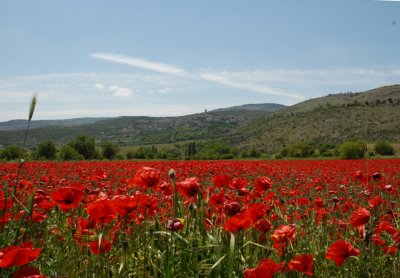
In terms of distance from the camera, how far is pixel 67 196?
2.35m

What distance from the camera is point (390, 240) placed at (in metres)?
3.89

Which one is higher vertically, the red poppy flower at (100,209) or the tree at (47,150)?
the red poppy flower at (100,209)

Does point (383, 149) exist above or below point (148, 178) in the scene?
below

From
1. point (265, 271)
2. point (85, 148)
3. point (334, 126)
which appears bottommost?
point (85, 148)

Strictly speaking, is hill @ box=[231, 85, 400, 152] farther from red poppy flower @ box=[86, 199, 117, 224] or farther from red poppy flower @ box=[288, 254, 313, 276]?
red poppy flower @ box=[86, 199, 117, 224]

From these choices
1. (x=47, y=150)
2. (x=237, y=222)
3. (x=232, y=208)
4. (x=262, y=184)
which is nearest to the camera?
(x=237, y=222)

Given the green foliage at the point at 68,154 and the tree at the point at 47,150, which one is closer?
the green foliage at the point at 68,154

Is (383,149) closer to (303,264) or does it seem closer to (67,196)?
(303,264)

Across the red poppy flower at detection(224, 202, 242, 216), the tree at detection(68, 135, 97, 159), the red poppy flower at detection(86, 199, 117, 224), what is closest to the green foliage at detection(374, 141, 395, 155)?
the tree at detection(68, 135, 97, 159)

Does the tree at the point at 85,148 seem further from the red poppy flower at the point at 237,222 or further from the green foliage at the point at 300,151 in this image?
the red poppy flower at the point at 237,222

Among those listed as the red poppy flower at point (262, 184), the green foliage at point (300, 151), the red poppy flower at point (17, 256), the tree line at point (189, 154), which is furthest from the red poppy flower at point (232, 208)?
the green foliage at point (300, 151)

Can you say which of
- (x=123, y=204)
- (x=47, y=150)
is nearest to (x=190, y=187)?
(x=123, y=204)

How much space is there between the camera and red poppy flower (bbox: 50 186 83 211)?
7.61ft

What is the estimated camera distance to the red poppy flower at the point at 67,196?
2320 mm
